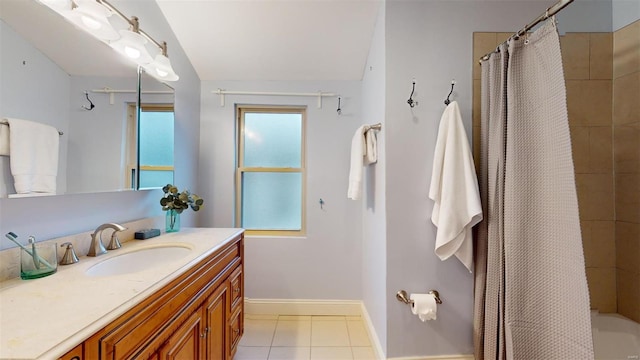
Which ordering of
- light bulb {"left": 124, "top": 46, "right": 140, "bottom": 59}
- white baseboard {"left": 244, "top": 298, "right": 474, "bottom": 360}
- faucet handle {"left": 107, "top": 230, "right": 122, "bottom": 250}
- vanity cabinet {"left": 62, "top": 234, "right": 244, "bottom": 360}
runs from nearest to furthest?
1. vanity cabinet {"left": 62, "top": 234, "right": 244, "bottom": 360}
2. faucet handle {"left": 107, "top": 230, "right": 122, "bottom": 250}
3. light bulb {"left": 124, "top": 46, "right": 140, "bottom": 59}
4. white baseboard {"left": 244, "top": 298, "right": 474, "bottom": 360}

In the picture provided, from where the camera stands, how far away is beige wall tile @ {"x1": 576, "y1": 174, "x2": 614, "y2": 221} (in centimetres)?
154

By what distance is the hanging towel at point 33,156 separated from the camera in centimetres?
95

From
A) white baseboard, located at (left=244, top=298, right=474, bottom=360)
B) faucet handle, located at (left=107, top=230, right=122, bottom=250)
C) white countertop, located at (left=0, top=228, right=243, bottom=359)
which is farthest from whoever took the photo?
white baseboard, located at (left=244, top=298, right=474, bottom=360)

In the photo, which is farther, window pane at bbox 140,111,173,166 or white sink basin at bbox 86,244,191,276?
window pane at bbox 140,111,173,166

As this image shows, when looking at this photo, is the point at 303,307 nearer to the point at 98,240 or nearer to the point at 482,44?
the point at 98,240

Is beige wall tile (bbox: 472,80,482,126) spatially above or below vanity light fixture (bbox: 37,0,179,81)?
below

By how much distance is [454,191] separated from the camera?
4.37 ft

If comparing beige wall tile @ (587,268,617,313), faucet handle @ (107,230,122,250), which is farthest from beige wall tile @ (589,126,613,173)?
faucet handle @ (107,230,122,250)

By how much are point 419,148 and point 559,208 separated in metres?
0.70

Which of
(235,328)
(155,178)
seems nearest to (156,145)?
(155,178)

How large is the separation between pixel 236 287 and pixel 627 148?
8.49 ft

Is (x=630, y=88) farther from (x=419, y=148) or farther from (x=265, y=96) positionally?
(x=265, y=96)

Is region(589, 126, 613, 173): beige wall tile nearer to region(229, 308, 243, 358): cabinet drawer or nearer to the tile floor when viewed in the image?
the tile floor

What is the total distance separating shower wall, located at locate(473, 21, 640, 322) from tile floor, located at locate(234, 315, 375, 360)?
5.17 ft
